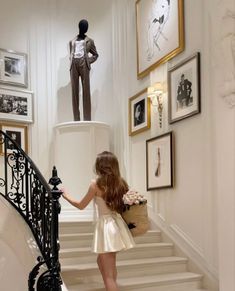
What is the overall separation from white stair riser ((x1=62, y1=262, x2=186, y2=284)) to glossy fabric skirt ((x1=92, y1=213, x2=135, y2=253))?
0.67 metres

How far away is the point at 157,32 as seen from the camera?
654 centimetres

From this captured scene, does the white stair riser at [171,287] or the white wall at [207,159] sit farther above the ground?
the white wall at [207,159]

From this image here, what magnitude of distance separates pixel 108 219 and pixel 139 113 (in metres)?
3.06

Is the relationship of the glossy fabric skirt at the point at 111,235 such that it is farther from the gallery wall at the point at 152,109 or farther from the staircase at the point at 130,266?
the gallery wall at the point at 152,109

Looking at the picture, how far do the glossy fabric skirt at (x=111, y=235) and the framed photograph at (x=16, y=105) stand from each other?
3.65 metres

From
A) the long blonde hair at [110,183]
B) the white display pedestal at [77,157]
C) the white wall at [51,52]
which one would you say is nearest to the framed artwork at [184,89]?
the white display pedestal at [77,157]

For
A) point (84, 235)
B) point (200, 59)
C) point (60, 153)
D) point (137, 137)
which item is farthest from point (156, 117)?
point (84, 235)

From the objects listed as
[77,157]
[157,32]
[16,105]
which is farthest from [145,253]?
[16,105]

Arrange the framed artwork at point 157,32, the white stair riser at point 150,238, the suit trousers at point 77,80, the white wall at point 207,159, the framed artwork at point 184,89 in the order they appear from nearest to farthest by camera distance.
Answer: the white wall at point 207,159
the framed artwork at point 184,89
the white stair riser at point 150,238
the framed artwork at point 157,32
the suit trousers at point 77,80

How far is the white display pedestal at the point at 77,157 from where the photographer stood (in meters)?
6.59

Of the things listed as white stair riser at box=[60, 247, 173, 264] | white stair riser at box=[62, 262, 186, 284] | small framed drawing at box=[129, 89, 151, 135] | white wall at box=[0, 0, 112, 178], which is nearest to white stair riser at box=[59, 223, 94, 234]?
white stair riser at box=[60, 247, 173, 264]

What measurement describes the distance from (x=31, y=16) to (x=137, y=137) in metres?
3.05

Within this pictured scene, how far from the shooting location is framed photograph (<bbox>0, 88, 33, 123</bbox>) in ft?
23.5

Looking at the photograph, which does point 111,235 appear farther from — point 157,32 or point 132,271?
point 157,32
